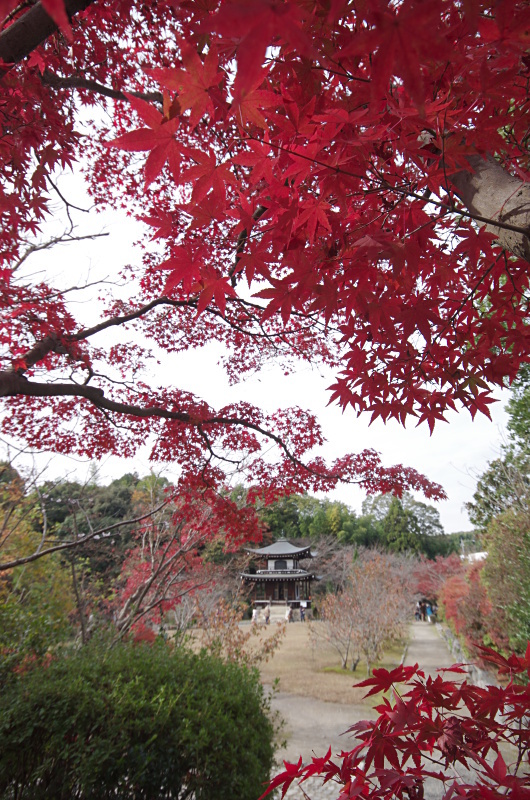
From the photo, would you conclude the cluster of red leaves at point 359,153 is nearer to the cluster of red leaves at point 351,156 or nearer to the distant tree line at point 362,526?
the cluster of red leaves at point 351,156

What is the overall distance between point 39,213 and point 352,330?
7.25 feet

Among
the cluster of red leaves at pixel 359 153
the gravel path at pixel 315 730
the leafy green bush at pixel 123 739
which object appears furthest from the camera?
the gravel path at pixel 315 730

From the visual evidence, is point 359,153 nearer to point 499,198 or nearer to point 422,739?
point 499,198

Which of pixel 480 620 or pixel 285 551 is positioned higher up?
pixel 480 620

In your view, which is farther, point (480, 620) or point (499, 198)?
point (480, 620)

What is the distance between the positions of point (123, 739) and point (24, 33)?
13.2ft

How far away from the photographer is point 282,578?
91.2 feet

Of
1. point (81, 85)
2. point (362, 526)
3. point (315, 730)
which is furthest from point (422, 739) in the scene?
point (362, 526)

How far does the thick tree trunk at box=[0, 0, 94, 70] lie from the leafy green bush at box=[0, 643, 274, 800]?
3.85 metres

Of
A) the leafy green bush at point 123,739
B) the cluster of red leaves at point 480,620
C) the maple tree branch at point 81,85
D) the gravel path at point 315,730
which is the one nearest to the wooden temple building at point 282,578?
the gravel path at point 315,730

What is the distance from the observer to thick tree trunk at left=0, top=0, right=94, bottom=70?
1.63m

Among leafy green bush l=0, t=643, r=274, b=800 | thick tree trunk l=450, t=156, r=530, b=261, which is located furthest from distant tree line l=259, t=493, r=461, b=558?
thick tree trunk l=450, t=156, r=530, b=261

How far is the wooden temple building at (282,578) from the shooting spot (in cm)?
2780

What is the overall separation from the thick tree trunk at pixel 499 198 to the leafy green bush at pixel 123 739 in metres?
3.32
